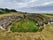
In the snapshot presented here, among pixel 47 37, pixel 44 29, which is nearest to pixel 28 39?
pixel 47 37

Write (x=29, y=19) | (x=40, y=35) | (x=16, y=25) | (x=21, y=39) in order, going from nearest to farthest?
(x=21, y=39), (x=40, y=35), (x=16, y=25), (x=29, y=19)

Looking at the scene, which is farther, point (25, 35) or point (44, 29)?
point (44, 29)

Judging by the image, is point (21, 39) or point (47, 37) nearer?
point (21, 39)

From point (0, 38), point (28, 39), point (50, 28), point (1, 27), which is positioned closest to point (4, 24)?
point (1, 27)

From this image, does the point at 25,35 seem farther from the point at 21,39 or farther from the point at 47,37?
the point at 47,37

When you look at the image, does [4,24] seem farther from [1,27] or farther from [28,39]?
[28,39]

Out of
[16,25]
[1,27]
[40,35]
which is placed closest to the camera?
[40,35]
